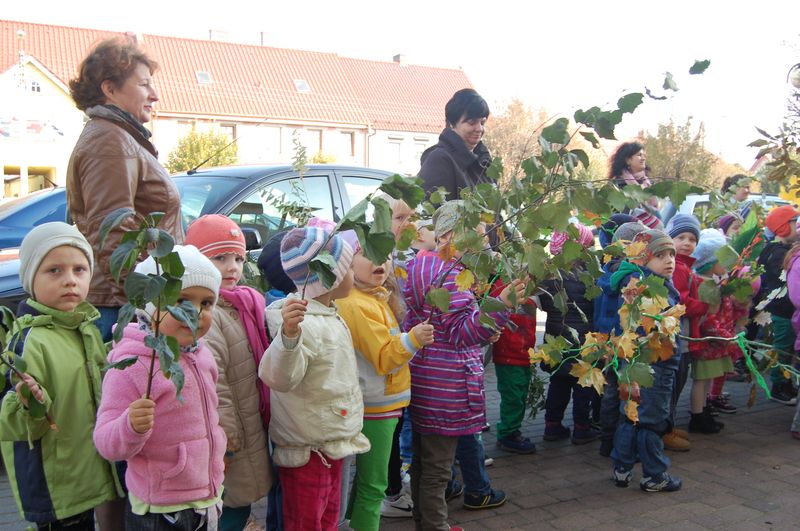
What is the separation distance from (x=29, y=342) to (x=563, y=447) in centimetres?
389

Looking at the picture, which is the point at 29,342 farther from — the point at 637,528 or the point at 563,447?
the point at 563,447

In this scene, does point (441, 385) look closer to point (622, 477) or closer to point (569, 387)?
point (622, 477)

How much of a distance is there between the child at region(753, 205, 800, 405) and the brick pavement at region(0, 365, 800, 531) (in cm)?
92

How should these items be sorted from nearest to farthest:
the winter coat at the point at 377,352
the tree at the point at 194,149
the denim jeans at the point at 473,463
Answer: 1. the winter coat at the point at 377,352
2. the denim jeans at the point at 473,463
3. the tree at the point at 194,149

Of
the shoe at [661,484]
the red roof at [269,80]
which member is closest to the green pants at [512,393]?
the shoe at [661,484]

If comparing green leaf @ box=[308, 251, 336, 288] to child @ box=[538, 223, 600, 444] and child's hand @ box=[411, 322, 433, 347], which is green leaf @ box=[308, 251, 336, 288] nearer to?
child's hand @ box=[411, 322, 433, 347]

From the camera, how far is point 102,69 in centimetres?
368

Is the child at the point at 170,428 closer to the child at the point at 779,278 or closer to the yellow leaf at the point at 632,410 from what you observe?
the yellow leaf at the point at 632,410

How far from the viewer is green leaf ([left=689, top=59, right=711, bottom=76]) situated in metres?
2.85

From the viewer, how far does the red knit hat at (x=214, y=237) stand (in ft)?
11.0

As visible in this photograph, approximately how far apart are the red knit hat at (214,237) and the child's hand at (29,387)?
902 mm

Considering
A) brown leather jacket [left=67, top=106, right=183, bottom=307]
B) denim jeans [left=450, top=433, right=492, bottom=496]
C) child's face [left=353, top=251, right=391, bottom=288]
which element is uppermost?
brown leather jacket [left=67, top=106, right=183, bottom=307]

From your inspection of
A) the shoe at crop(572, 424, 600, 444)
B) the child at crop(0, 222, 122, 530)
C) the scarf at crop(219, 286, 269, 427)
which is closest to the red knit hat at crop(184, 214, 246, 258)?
the scarf at crop(219, 286, 269, 427)

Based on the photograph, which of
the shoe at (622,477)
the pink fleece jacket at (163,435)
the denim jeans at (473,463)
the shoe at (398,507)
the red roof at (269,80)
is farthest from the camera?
the red roof at (269,80)
